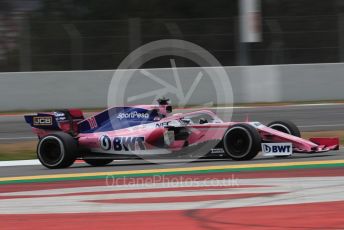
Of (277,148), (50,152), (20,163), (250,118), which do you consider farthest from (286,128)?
(250,118)

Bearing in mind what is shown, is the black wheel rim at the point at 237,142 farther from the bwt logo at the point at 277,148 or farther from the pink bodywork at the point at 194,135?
the bwt logo at the point at 277,148

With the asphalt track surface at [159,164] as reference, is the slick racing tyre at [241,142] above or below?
above

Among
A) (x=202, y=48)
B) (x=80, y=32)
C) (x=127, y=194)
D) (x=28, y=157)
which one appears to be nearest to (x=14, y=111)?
(x=80, y=32)

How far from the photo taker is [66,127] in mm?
11148

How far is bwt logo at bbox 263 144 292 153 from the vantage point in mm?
10156

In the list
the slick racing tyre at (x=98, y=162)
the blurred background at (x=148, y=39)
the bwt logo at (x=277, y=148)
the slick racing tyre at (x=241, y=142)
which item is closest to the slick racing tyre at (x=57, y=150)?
the slick racing tyre at (x=98, y=162)

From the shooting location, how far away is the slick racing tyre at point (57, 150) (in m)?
10.7

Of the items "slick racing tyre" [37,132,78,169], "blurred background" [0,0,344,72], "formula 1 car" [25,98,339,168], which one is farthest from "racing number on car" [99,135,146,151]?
"blurred background" [0,0,344,72]

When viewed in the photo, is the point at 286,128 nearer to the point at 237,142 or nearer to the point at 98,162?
the point at 237,142

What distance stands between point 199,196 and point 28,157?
632 cm

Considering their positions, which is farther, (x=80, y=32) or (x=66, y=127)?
(x=80, y=32)

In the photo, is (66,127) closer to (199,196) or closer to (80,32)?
(199,196)

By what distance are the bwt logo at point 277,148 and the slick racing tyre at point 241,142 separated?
158 mm

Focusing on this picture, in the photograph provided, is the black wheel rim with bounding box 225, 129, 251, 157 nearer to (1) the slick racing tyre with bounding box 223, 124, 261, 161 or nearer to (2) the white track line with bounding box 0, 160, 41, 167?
(1) the slick racing tyre with bounding box 223, 124, 261, 161
